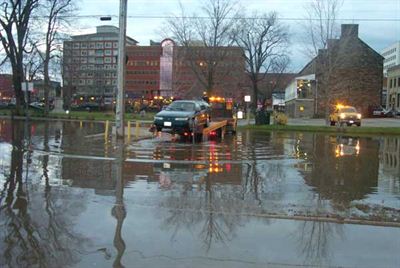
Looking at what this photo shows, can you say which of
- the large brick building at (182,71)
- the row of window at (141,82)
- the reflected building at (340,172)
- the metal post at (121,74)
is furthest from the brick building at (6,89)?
the reflected building at (340,172)

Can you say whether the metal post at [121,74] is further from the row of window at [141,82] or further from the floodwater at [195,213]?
the row of window at [141,82]

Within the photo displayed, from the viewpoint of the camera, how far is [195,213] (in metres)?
8.16

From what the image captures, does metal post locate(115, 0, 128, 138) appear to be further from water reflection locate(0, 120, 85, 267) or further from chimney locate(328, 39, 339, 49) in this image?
chimney locate(328, 39, 339, 49)

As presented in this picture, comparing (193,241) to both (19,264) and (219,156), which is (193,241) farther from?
(219,156)

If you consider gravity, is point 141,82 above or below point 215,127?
above

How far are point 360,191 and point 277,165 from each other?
446 centimetres

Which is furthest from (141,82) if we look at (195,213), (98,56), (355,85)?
(195,213)

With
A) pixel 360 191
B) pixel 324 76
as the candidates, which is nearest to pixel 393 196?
pixel 360 191

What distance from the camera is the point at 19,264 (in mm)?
5598


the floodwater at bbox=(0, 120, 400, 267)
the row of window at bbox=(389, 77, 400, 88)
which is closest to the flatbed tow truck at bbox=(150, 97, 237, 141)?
the floodwater at bbox=(0, 120, 400, 267)

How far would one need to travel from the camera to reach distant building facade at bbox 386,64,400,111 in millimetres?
95938

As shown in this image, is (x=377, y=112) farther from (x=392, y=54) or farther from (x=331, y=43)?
(x=392, y=54)

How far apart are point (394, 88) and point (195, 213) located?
323 ft

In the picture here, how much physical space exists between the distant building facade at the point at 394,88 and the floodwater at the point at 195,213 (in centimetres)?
8619
